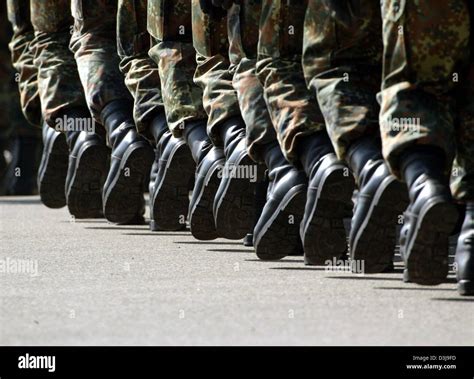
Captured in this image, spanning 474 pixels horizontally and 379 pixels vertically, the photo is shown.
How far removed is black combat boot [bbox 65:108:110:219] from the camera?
7.75 meters

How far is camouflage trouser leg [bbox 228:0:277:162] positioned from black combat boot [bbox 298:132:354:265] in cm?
38

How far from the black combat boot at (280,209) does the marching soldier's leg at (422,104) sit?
0.87 m

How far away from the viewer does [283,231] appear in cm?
569

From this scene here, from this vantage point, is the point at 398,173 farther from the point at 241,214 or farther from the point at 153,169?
the point at 153,169

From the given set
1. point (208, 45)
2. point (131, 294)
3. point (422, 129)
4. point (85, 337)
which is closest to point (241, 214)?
point (208, 45)

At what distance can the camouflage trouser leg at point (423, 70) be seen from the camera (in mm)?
4664

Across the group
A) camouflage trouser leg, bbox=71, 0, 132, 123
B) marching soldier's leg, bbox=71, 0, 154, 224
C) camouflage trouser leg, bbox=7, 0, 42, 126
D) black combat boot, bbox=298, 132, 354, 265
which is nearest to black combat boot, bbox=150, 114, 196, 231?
marching soldier's leg, bbox=71, 0, 154, 224

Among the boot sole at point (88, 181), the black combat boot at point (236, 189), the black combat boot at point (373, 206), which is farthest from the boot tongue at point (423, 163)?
the boot sole at point (88, 181)

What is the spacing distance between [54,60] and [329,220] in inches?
127

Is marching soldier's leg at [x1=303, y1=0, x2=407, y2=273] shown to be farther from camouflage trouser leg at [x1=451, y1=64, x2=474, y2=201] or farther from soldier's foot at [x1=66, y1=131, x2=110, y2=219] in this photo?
soldier's foot at [x1=66, y1=131, x2=110, y2=219]

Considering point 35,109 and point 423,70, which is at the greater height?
point 423,70

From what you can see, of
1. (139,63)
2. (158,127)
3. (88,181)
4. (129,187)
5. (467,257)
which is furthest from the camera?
(88,181)

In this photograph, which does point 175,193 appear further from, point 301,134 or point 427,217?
point 427,217

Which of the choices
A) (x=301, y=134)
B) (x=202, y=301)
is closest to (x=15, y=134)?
(x=301, y=134)
